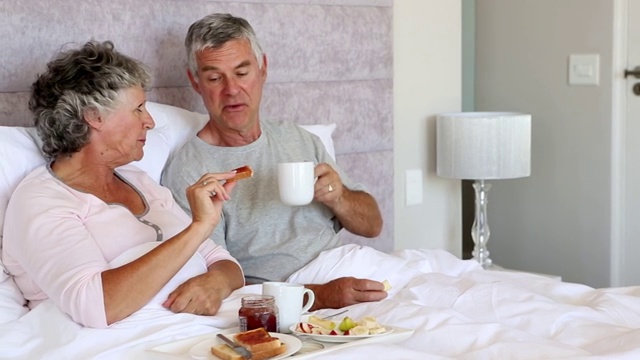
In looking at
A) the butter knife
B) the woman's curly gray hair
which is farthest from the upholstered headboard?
the butter knife

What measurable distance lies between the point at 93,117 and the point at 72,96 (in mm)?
59

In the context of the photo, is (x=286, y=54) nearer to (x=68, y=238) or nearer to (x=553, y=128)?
(x=68, y=238)

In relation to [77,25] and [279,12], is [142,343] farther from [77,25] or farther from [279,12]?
[279,12]

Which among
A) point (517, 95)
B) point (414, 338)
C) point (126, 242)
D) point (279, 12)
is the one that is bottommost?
point (414, 338)

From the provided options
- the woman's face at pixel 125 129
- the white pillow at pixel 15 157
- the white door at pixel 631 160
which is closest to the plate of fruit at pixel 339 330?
the woman's face at pixel 125 129

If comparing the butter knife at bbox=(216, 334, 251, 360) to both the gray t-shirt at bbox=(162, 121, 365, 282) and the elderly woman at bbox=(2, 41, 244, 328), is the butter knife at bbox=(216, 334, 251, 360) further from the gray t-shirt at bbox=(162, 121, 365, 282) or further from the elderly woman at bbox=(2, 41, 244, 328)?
the gray t-shirt at bbox=(162, 121, 365, 282)

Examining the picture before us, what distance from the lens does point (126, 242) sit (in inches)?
79.6

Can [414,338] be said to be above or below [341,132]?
below

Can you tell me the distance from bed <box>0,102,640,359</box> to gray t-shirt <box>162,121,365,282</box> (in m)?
0.05

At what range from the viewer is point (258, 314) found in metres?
1.78

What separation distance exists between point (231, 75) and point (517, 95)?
180 centimetres

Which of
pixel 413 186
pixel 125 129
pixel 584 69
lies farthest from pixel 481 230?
pixel 125 129

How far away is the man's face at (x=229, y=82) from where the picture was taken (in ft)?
7.88

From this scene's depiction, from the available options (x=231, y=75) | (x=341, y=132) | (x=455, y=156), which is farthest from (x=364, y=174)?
(x=231, y=75)
